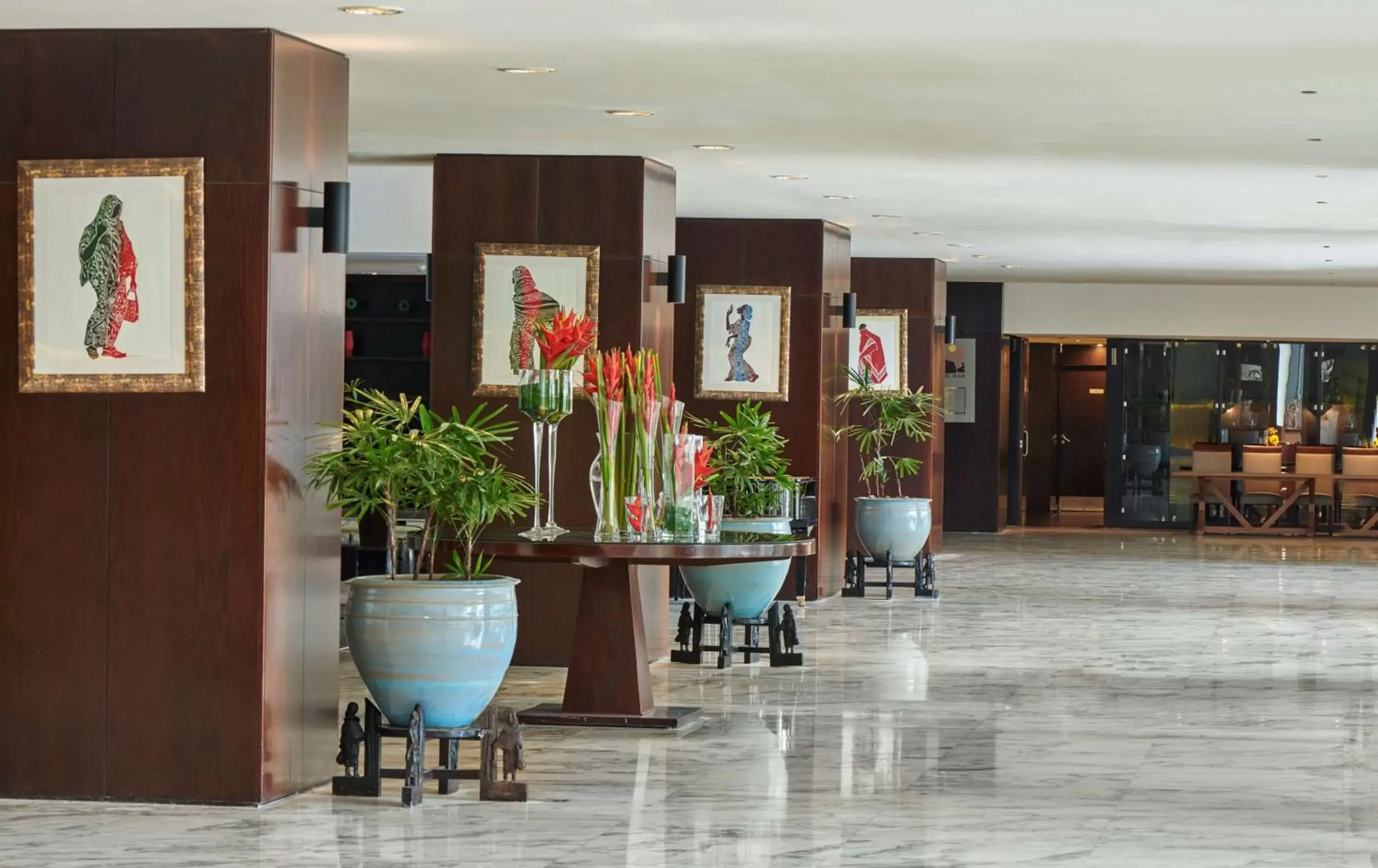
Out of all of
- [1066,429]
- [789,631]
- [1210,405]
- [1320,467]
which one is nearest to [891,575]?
[789,631]

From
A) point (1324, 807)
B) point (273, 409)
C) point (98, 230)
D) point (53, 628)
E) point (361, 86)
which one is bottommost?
point (1324, 807)

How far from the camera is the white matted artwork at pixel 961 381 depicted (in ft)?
72.0

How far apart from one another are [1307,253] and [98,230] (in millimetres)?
12679

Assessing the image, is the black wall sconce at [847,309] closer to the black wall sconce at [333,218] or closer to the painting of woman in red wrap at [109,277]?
the black wall sconce at [333,218]

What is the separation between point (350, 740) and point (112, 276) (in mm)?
1736

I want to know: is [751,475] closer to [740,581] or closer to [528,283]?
[740,581]

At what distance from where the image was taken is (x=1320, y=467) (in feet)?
72.2

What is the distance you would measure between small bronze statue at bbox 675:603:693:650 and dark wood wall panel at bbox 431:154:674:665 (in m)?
0.60

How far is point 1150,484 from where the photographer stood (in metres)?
23.3

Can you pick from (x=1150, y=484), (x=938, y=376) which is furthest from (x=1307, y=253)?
(x=1150, y=484)

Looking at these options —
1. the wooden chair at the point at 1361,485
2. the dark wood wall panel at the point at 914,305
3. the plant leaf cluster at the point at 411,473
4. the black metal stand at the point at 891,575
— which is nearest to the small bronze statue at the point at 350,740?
the plant leaf cluster at the point at 411,473

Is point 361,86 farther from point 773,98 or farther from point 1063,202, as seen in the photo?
point 1063,202

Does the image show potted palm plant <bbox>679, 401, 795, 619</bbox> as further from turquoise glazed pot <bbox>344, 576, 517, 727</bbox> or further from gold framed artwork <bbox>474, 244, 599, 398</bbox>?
turquoise glazed pot <bbox>344, 576, 517, 727</bbox>

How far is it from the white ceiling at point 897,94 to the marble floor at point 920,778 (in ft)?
8.44
